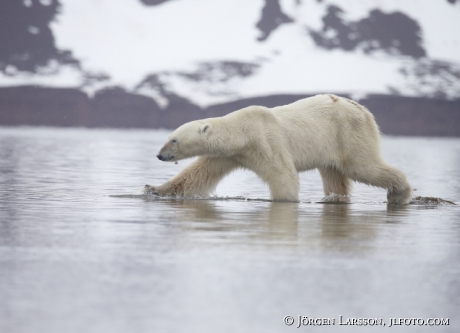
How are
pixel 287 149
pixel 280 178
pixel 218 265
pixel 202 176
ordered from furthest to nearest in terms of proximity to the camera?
pixel 202 176 < pixel 287 149 < pixel 280 178 < pixel 218 265

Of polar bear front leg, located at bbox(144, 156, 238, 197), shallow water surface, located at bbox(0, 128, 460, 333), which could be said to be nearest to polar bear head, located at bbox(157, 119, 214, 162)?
polar bear front leg, located at bbox(144, 156, 238, 197)

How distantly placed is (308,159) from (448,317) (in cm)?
593

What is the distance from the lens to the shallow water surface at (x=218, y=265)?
14.3 ft

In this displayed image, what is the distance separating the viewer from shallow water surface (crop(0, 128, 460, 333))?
4363 mm

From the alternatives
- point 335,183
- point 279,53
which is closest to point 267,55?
point 279,53

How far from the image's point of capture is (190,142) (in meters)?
9.91

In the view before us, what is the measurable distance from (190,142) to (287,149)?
1.09 meters

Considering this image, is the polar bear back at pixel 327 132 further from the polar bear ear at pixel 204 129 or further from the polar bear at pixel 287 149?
the polar bear ear at pixel 204 129

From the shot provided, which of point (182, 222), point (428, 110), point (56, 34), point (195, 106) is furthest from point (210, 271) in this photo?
point (56, 34)

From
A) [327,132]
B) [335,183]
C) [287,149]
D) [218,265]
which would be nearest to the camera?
[218,265]

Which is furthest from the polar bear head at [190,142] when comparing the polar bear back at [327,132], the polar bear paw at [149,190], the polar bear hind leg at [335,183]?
the polar bear hind leg at [335,183]

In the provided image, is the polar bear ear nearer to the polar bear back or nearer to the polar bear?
the polar bear

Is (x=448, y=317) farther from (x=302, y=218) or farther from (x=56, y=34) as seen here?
(x=56, y=34)

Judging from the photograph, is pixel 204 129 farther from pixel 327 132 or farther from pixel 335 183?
pixel 335 183
